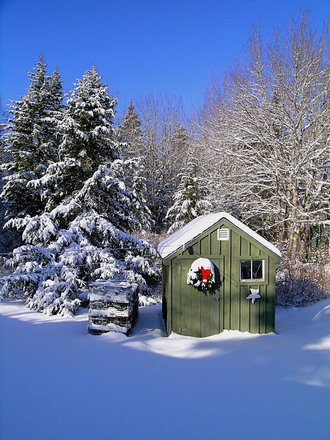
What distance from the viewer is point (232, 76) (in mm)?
16188

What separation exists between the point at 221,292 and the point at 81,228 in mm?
6233

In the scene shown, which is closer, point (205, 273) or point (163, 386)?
point (163, 386)

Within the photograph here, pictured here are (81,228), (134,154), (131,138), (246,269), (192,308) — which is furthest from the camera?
(131,138)

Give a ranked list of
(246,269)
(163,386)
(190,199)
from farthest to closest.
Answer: (190,199)
(246,269)
(163,386)

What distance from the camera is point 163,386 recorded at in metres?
4.45

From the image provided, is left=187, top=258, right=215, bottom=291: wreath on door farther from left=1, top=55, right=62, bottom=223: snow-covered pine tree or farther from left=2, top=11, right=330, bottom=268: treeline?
left=1, top=55, right=62, bottom=223: snow-covered pine tree

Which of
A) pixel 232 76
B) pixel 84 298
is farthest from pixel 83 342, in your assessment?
pixel 232 76

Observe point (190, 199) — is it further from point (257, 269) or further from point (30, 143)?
point (257, 269)

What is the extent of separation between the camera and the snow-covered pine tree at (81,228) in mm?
9750

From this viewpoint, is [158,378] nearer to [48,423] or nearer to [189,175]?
[48,423]

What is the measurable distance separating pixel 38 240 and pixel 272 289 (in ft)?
27.7

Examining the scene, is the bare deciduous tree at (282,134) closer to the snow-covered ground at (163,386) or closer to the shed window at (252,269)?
the shed window at (252,269)

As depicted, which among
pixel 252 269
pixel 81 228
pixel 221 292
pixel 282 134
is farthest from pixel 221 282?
pixel 282 134

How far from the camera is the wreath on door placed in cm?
693
